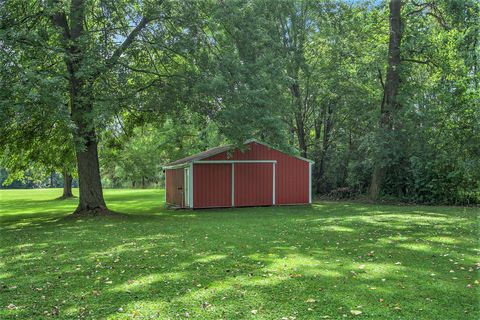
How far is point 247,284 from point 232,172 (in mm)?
14680

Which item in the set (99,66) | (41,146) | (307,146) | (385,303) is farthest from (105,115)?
(307,146)

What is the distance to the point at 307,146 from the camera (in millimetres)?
30844

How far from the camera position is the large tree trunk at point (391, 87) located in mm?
20281

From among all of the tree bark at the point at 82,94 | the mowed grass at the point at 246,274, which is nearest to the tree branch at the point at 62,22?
the tree bark at the point at 82,94

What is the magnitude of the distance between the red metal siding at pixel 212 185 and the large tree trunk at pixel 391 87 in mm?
7465

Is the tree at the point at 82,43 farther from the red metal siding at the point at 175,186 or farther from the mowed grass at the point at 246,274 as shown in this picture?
the red metal siding at the point at 175,186

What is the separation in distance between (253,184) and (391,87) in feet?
27.4

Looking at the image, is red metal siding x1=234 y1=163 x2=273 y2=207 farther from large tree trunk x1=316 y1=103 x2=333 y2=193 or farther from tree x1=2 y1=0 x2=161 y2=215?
large tree trunk x1=316 y1=103 x2=333 y2=193

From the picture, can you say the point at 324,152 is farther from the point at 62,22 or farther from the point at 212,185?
the point at 62,22

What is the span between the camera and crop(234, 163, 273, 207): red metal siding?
20.3 meters

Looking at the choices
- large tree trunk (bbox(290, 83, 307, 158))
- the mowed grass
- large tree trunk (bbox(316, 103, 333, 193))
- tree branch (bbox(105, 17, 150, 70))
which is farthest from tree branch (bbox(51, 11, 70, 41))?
large tree trunk (bbox(316, 103, 333, 193))

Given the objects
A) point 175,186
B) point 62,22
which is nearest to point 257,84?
point 62,22

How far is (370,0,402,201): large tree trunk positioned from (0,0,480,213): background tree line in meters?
0.07

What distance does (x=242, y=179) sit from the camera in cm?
2038
